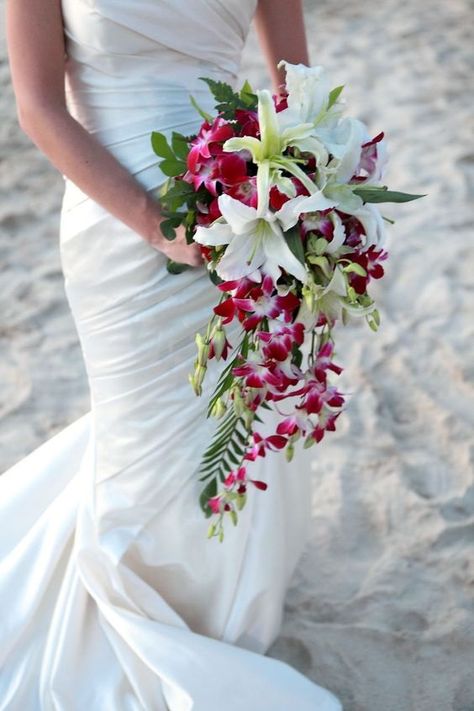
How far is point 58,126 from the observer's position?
1828 millimetres

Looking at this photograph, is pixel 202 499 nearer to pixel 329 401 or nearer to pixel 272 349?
pixel 329 401

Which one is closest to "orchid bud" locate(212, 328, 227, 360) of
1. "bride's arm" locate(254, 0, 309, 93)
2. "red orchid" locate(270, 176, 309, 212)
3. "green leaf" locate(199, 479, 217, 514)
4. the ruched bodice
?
"red orchid" locate(270, 176, 309, 212)

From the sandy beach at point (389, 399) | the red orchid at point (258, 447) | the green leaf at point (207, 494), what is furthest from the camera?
the sandy beach at point (389, 399)

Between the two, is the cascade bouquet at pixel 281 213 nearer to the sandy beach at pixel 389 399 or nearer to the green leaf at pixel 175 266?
the green leaf at pixel 175 266

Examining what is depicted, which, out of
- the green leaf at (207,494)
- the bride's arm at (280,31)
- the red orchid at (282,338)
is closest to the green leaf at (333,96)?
the red orchid at (282,338)

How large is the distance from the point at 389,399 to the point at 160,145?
5.88 feet

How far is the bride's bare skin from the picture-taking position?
1784 millimetres

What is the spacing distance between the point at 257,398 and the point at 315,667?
986mm

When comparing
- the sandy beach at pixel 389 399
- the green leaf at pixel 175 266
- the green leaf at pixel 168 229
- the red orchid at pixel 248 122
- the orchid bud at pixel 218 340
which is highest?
the red orchid at pixel 248 122

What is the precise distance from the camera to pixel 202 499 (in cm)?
214

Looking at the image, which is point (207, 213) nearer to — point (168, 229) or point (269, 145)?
point (168, 229)

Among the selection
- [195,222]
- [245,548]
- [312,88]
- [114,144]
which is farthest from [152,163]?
[245,548]

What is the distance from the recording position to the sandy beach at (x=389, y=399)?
2.43m

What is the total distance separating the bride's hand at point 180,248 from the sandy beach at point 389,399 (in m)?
1.06
